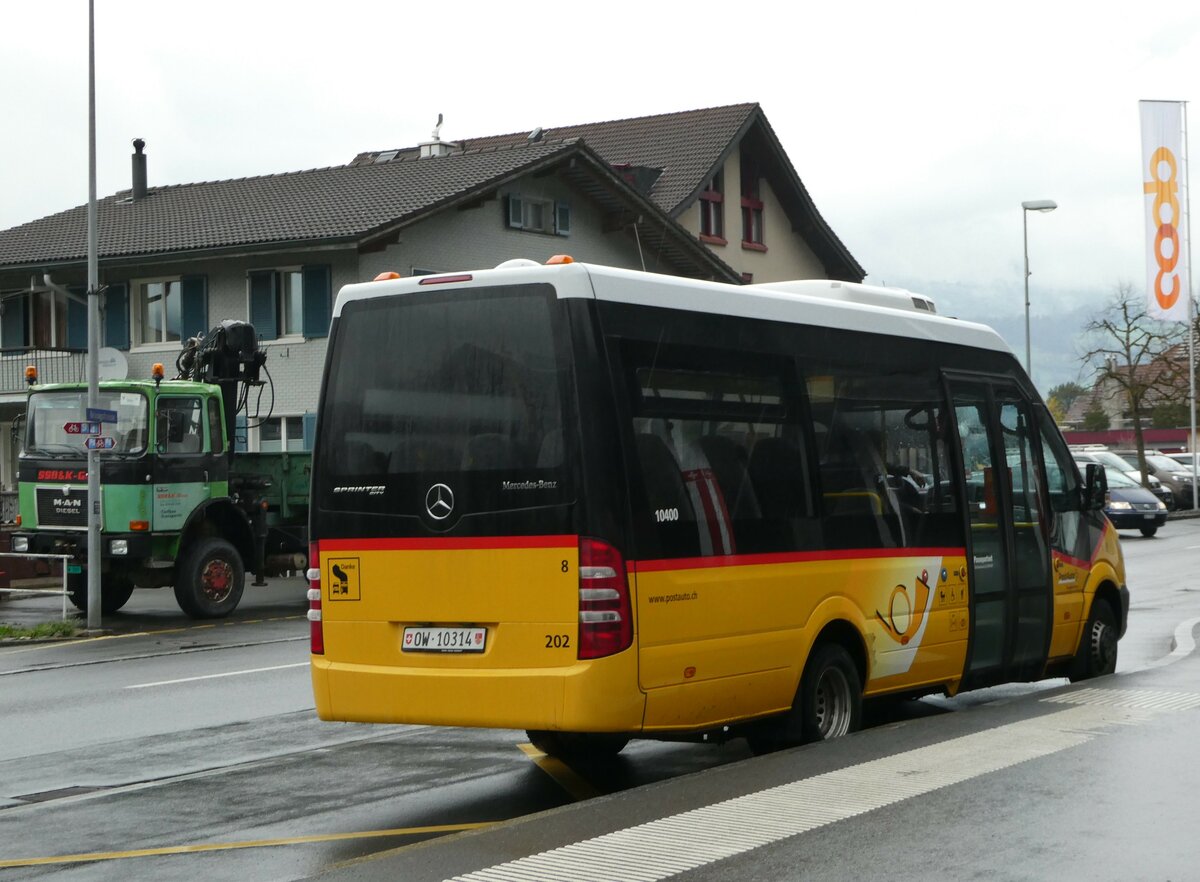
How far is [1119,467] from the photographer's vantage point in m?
42.0

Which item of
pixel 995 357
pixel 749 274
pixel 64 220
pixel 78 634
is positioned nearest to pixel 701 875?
pixel 995 357

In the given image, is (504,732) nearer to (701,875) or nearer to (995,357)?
(995,357)

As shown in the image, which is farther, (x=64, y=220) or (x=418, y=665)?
(x=64, y=220)

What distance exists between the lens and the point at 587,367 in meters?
8.17

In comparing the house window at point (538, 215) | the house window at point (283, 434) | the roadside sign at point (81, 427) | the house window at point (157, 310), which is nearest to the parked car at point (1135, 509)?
the house window at point (538, 215)

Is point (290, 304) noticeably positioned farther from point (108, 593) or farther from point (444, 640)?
point (444, 640)

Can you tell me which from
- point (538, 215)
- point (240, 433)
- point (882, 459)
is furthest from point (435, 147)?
point (882, 459)

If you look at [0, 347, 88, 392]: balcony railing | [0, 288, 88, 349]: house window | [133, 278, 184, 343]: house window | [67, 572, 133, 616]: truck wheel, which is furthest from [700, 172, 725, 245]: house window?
[67, 572, 133, 616]: truck wheel

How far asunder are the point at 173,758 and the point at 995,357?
601 centimetres

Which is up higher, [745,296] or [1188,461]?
[1188,461]

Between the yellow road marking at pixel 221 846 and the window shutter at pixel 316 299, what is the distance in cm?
2674

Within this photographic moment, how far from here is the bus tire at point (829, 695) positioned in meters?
9.28

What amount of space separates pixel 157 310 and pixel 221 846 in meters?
31.1

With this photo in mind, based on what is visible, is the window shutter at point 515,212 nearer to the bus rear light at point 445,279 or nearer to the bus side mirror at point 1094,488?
the bus side mirror at point 1094,488
